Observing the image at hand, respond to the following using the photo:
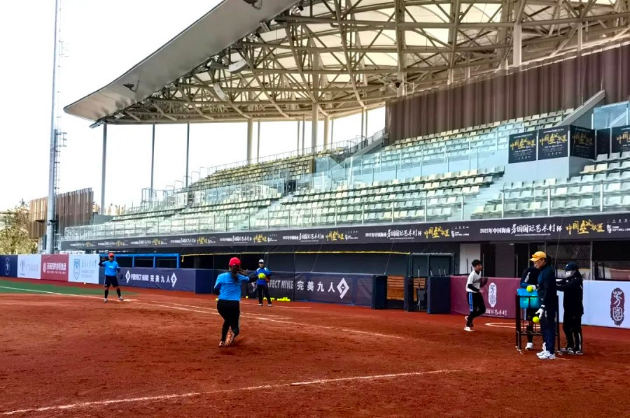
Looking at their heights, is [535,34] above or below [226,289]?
above

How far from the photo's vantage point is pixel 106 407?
7.73 meters

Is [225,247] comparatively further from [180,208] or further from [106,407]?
[106,407]

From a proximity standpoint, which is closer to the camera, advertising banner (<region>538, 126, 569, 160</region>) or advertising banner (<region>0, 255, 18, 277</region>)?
advertising banner (<region>538, 126, 569, 160</region>)

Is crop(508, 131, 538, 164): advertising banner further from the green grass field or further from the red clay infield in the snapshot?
the green grass field

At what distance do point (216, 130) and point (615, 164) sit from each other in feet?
164

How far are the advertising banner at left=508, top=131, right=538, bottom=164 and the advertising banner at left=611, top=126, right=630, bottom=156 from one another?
2.87m

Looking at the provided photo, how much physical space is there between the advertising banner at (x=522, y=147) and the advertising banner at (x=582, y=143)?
1545 mm

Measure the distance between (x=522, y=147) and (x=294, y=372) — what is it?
19710 millimetres

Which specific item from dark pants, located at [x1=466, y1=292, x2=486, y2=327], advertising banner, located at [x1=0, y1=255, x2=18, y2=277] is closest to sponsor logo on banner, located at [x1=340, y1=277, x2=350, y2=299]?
dark pants, located at [x1=466, y1=292, x2=486, y2=327]

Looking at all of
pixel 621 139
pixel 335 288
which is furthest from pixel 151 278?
pixel 621 139

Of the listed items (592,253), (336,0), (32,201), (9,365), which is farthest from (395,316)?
(32,201)

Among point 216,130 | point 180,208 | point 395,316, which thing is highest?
point 216,130

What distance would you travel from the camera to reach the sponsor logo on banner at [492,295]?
2227 centimetres

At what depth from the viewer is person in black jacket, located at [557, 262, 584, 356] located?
12984 millimetres
